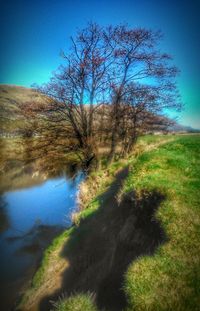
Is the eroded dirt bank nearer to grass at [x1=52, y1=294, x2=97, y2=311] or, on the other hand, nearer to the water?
grass at [x1=52, y1=294, x2=97, y2=311]

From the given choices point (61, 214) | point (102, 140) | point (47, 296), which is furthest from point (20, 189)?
point (47, 296)

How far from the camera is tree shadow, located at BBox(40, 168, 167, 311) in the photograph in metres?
6.84

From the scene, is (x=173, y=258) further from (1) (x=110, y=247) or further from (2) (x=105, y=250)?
(2) (x=105, y=250)

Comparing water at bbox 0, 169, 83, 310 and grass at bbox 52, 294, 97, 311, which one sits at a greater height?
grass at bbox 52, 294, 97, 311

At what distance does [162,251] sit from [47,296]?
5019mm

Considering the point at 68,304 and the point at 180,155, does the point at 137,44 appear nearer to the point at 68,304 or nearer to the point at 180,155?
the point at 180,155

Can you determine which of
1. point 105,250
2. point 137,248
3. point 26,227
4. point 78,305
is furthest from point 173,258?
point 26,227

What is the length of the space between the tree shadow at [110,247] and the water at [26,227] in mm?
3314

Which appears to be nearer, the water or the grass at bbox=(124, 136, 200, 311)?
the grass at bbox=(124, 136, 200, 311)

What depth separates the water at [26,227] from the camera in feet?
41.1

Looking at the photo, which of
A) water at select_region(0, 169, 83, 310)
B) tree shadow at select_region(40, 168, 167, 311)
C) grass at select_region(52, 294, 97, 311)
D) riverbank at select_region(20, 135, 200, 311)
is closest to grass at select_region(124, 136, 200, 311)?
riverbank at select_region(20, 135, 200, 311)

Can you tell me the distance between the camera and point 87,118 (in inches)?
651

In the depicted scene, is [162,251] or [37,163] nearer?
[162,251]

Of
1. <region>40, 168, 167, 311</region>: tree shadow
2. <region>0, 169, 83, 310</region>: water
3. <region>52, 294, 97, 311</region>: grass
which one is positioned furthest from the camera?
<region>0, 169, 83, 310</region>: water
